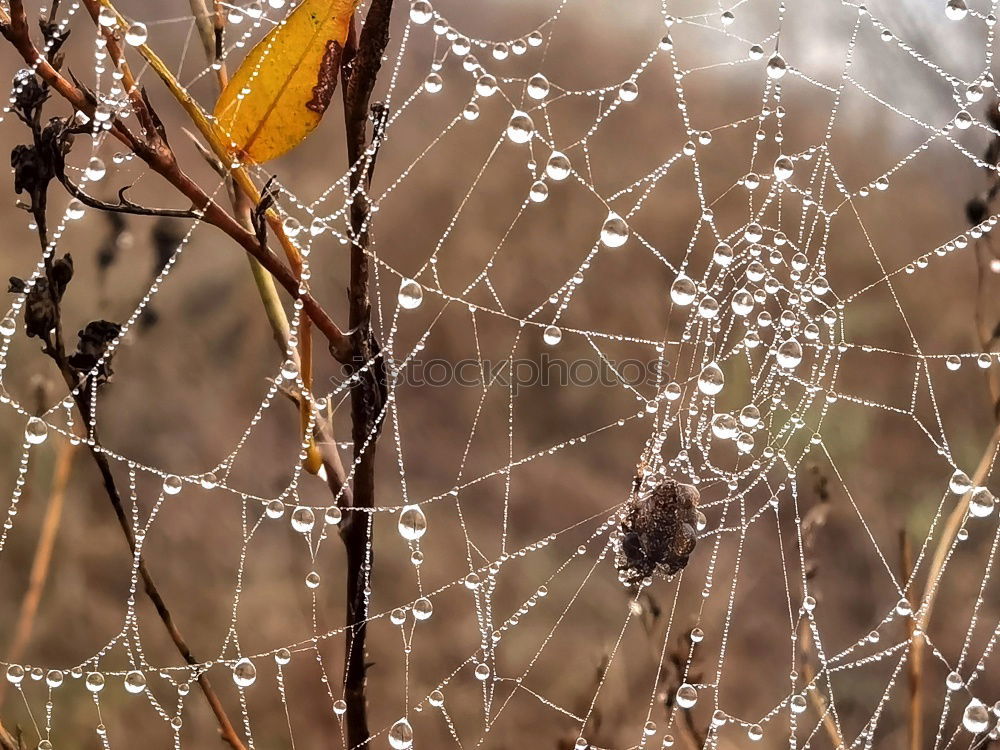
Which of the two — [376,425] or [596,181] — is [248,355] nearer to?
[596,181]

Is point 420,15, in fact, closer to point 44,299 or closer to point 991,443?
point 44,299

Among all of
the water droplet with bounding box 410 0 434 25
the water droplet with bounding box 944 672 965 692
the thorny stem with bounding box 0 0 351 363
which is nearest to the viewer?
the thorny stem with bounding box 0 0 351 363

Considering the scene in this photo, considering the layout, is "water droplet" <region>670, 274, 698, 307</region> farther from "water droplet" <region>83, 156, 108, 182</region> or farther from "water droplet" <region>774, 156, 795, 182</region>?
"water droplet" <region>83, 156, 108, 182</region>

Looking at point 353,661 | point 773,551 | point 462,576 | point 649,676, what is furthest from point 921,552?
point 353,661

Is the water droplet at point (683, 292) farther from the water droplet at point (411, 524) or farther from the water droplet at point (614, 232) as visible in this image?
the water droplet at point (411, 524)

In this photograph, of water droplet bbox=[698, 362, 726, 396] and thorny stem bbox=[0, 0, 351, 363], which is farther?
water droplet bbox=[698, 362, 726, 396]

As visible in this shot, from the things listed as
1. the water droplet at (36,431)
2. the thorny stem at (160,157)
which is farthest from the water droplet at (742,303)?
the water droplet at (36,431)

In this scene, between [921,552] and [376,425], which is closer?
[376,425]

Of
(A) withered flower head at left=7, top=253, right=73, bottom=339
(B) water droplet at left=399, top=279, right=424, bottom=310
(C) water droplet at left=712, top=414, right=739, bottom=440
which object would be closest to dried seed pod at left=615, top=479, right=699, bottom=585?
(C) water droplet at left=712, top=414, right=739, bottom=440
